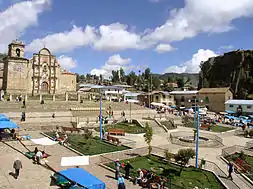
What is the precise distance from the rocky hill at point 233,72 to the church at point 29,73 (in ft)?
183

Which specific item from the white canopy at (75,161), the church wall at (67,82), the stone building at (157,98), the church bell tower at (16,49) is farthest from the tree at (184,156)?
the stone building at (157,98)

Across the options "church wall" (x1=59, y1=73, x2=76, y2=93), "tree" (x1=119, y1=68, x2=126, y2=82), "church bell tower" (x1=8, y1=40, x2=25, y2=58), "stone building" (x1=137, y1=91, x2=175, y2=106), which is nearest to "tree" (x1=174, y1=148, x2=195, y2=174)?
"church wall" (x1=59, y1=73, x2=76, y2=93)

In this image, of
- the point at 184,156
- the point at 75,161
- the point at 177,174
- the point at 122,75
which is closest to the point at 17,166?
the point at 75,161

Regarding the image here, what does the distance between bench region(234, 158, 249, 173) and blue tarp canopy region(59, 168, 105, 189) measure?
36.6 ft

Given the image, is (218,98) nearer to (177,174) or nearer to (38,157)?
(177,174)

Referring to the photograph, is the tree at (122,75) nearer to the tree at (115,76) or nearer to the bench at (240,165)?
the tree at (115,76)

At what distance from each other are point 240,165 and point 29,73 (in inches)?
1795

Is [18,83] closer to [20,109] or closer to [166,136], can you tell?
[20,109]

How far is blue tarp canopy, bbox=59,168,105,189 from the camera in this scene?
393 inches

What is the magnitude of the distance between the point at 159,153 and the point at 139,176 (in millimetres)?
6375

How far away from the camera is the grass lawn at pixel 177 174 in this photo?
13.3 meters

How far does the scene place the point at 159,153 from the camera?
19281 mm

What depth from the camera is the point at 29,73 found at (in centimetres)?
5025

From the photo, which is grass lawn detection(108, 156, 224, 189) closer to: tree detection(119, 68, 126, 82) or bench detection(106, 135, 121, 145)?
bench detection(106, 135, 121, 145)
